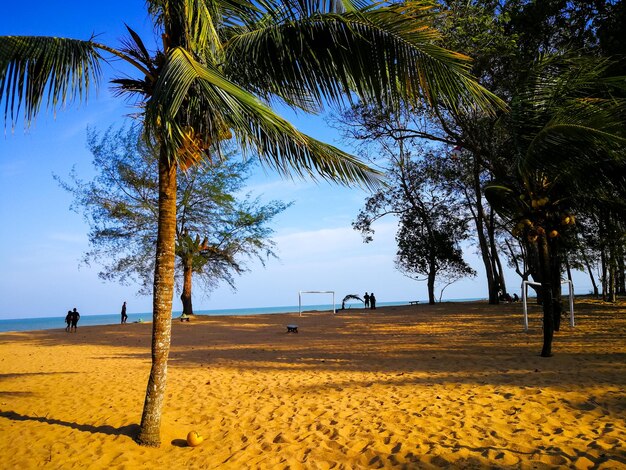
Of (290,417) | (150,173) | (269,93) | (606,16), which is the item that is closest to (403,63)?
(269,93)

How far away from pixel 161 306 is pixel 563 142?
22.6 feet

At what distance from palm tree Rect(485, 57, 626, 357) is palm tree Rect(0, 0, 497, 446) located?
3312 millimetres

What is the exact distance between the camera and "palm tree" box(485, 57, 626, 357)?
6875 millimetres

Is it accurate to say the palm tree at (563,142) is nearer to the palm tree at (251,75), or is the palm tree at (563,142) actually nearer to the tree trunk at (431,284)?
the palm tree at (251,75)

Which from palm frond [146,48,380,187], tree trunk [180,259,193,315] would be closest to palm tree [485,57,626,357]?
palm frond [146,48,380,187]

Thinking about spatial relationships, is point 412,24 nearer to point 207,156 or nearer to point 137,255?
point 207,156

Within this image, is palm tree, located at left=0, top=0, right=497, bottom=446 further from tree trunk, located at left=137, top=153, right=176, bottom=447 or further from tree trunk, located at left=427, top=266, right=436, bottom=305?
tree trunk, located at left=427, top=266, right=436, bottom=305

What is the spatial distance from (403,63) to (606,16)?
1086cm

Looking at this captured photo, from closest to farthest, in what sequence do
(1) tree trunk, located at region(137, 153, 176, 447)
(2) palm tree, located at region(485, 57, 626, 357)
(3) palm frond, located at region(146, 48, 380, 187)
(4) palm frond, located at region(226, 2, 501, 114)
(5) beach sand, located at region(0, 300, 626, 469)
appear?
(3) palm frond, located at region(146, 48, 380, 187), (4) palm frond, located at region(226, 2, 501, 114), (5) beach sand, located at region(0, 300, 626, 469), (1) tree trunk, located at region(137, 153, 176, 447), (2) palm tree, located at region(485, 57, 626, 357)

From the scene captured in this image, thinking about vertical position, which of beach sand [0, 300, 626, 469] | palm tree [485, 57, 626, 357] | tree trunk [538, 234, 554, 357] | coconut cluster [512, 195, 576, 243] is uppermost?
palm tree [485, 57, 626, 357]

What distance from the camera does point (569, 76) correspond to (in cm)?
825

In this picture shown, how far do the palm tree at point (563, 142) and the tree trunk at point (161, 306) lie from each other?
19.4ft

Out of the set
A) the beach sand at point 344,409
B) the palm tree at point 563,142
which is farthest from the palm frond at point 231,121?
the palm tree at point 563,142

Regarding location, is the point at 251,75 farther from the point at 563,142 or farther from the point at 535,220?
the point at 535,220
